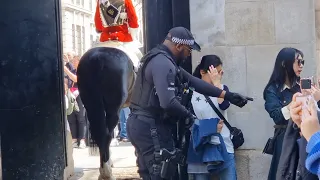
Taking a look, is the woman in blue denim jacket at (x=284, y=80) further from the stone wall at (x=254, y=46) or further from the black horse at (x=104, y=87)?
the black horse at (x=104, y=87)

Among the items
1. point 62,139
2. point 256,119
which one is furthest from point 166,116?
point 62,139

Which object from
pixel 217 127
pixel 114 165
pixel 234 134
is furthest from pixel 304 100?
pixel 114 165

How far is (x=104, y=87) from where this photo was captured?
24.5 feet

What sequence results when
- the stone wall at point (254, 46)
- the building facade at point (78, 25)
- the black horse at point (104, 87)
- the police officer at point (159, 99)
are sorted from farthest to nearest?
the building facade at point (78, 25), the black horse at point (104, 87), the stone wall at point (254, 46), the police officer at point (159, 99)

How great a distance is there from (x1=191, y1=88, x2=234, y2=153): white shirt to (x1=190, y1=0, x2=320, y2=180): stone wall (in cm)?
59

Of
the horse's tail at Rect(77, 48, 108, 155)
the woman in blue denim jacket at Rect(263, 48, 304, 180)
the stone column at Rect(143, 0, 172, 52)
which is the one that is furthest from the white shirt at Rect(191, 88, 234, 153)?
the horse's tail at Rect(77, 48, 108, 155)

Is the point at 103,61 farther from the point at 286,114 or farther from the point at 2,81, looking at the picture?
the point at 286,114

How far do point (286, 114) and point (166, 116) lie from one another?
1.11m

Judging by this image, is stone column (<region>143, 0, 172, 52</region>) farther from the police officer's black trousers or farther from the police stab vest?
the police officer's black trousers

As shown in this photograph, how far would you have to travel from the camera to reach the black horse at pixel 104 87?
24.3 ft

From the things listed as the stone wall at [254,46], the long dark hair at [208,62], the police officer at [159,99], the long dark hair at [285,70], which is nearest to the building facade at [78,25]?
the stone wall at [254,46]

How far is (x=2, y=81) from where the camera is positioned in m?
6.73

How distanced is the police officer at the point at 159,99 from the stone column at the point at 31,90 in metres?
1.86

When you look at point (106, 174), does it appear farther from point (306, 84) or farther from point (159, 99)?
point (306, 84)
